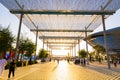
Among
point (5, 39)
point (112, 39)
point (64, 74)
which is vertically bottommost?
point (64, 74)

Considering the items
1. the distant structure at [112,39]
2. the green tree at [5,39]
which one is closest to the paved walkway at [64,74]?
the green tree at [5,39]

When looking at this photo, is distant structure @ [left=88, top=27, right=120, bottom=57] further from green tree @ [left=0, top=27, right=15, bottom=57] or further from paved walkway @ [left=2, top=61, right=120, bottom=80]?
green tree @ [left=0, top=27, right=15, bottom=57]

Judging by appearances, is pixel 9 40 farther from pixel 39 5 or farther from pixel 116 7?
pixel 116 7

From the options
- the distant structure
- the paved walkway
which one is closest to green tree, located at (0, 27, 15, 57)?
the paved walkway

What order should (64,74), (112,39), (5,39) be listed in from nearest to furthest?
1. (64,74)
2. (5,39)
3. (112,39)

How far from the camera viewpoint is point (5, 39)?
20.6 meters

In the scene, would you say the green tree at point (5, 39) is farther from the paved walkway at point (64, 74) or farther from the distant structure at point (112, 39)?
the distant structure at point (112, 39)

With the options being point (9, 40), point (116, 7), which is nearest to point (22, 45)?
point (9, 40)

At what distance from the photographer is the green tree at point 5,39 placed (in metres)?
20.1

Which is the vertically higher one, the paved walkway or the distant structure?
the distant structure

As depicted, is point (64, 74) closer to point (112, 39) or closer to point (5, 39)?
point (5, 39)

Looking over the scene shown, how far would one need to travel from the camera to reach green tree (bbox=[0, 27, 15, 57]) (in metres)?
20.1

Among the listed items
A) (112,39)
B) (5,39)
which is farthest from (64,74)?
(112,39)

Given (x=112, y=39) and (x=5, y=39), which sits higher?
(x=112, y=39)
